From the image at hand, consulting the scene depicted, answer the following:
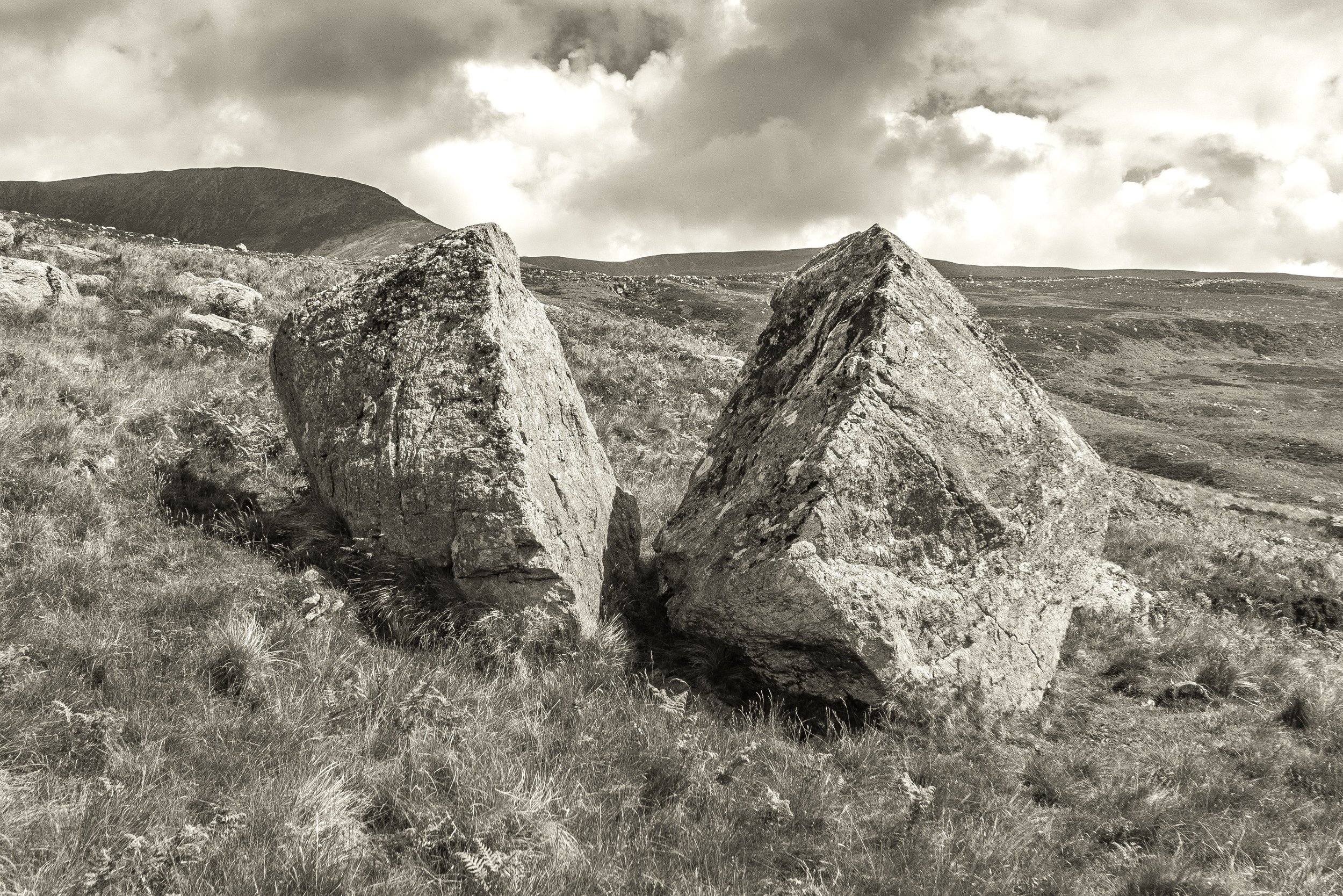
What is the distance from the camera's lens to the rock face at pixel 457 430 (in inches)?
253

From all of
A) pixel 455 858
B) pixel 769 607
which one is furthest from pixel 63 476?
pixel 769 607

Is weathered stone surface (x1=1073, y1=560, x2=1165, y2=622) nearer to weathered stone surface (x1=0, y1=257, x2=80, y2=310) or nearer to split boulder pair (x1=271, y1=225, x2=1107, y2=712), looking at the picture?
split boulder pair (x1=271, y1=225, x2=1107, y2=712)

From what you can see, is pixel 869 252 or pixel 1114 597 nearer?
pixel 869 252

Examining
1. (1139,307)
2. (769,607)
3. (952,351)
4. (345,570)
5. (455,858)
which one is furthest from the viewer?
(1139,307)

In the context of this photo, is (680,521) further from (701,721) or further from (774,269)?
(774,269)

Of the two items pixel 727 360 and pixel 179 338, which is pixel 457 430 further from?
pixel 727 360

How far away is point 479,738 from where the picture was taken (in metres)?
4.83

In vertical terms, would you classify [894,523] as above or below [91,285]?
below

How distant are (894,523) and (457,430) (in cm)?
351

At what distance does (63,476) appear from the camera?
23.8ft

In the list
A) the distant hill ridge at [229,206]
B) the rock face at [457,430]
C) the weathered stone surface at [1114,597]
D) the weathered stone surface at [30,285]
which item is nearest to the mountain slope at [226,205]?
the distant hill ridge at [229,206]

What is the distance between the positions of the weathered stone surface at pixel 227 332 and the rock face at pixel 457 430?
6775 millimetres

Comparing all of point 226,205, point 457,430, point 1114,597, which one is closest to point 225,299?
point 457,430

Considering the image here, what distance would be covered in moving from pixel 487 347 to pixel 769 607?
10.5ft
